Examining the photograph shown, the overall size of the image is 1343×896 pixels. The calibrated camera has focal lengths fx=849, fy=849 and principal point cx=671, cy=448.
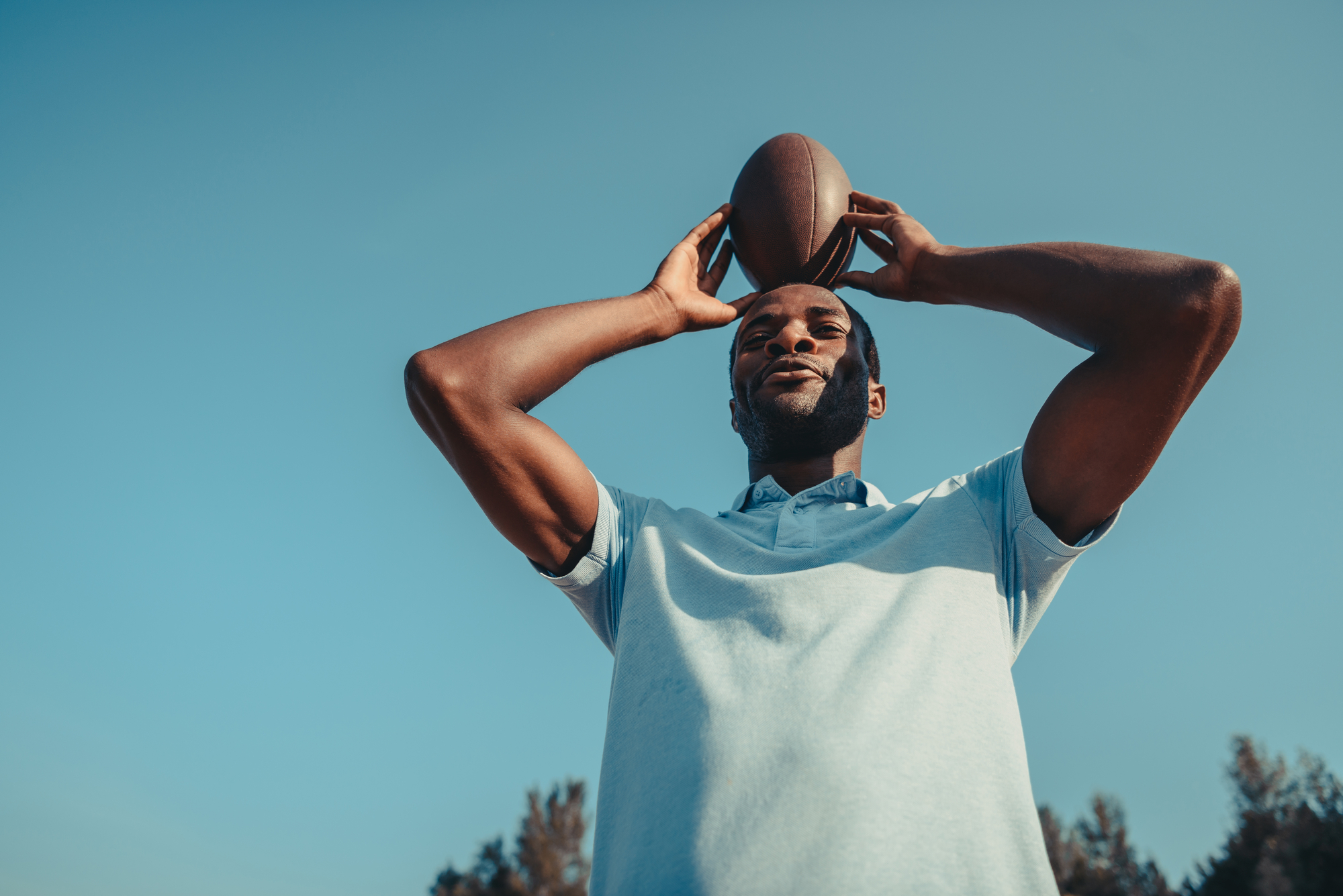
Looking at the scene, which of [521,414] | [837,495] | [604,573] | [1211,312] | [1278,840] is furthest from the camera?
[1278,840]

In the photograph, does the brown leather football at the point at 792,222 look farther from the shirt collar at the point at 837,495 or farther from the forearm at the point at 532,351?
the shirt collar at the point at 837,495

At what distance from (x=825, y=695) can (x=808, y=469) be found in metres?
1.27

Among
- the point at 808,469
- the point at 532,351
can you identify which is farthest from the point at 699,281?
the point at 532,351

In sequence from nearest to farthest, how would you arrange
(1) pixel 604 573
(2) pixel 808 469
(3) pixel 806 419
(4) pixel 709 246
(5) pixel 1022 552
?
(5) pixel 1022 552 → (1) pixel 604 573 → (3) pixel 806 419 → (2) pixel 808 469 → (4) pixel 709 246

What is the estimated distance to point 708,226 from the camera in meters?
3.48

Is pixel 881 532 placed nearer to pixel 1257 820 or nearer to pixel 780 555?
pixel 780 555

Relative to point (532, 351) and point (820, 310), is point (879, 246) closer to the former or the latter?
point (820, 310)

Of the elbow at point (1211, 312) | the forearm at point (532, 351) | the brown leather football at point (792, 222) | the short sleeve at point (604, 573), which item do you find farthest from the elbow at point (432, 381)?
the elbow at point (1211, 312)

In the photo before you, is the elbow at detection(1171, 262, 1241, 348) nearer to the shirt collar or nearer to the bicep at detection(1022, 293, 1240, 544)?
the bicep at detection(1022, 293, 1240, 544)

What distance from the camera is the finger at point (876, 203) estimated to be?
3.38 m

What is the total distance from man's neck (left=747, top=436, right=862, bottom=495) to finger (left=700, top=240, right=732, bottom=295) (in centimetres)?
74

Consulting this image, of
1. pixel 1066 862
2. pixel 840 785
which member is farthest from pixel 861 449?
pixel 1066 862

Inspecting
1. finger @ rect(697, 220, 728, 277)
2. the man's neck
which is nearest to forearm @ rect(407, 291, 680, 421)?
finger @ rect(697, 220, 728, 277)

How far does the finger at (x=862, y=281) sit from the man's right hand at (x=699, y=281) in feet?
1.22
